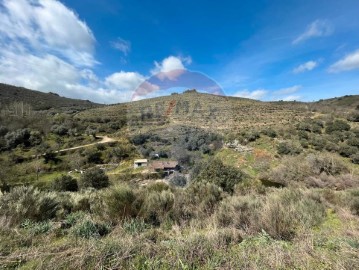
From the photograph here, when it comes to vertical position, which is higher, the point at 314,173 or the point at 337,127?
the point at 337,127

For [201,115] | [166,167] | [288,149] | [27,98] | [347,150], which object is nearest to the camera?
[347,150]

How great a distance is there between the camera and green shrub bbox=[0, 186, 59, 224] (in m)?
5.88

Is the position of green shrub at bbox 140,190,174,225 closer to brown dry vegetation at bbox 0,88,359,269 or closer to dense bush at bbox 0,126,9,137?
brown dry vegetation at bbox 0,88,359,269

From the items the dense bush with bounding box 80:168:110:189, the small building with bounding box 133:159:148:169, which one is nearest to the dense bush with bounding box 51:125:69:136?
the small building with bounding box 133:159:148:169

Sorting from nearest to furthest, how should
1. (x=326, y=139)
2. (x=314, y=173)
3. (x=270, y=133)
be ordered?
(x=314, y=173) < (x=326, y=139) < (x=270, y=133)

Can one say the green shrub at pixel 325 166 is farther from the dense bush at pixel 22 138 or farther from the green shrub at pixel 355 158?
the dense bush at pixel 22 138

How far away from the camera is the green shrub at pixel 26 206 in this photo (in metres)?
5.88

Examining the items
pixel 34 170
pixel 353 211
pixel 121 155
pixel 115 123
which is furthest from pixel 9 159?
pixel 353 211

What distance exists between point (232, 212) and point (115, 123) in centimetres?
5519

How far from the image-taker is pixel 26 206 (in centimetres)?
629

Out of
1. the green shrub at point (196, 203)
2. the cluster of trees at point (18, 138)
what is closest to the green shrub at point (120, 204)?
the green shrub at point (196, 203)

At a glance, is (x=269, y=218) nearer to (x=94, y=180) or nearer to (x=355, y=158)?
(x=94, y=180)

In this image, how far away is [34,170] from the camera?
111ft

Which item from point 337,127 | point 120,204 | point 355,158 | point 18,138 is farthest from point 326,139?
point 18,138
